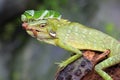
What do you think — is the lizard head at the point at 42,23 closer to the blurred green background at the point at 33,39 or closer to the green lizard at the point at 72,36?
the green lizard at the point at 72,36

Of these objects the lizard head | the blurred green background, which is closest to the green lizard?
the lizard head

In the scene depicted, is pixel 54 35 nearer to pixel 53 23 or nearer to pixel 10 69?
pixel 53 23

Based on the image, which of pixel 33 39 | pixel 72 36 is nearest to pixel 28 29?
pixel 72 36

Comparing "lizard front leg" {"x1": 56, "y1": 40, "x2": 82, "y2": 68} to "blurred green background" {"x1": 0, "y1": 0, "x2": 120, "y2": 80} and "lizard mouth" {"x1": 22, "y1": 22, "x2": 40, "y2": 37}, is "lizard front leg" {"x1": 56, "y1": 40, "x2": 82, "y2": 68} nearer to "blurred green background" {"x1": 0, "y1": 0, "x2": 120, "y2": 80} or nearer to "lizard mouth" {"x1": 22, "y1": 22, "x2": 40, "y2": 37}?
"lizard mouth" {"x1": 22, "y1": 22, "x2": 40, "y2": 37}

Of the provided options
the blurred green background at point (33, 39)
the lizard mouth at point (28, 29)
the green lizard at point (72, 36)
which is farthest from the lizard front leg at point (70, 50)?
the blurred green background at point (33, 39)

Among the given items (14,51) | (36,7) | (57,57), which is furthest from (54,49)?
(36,7)

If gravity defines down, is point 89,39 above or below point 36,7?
above

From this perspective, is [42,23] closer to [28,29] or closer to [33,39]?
[28,29]
